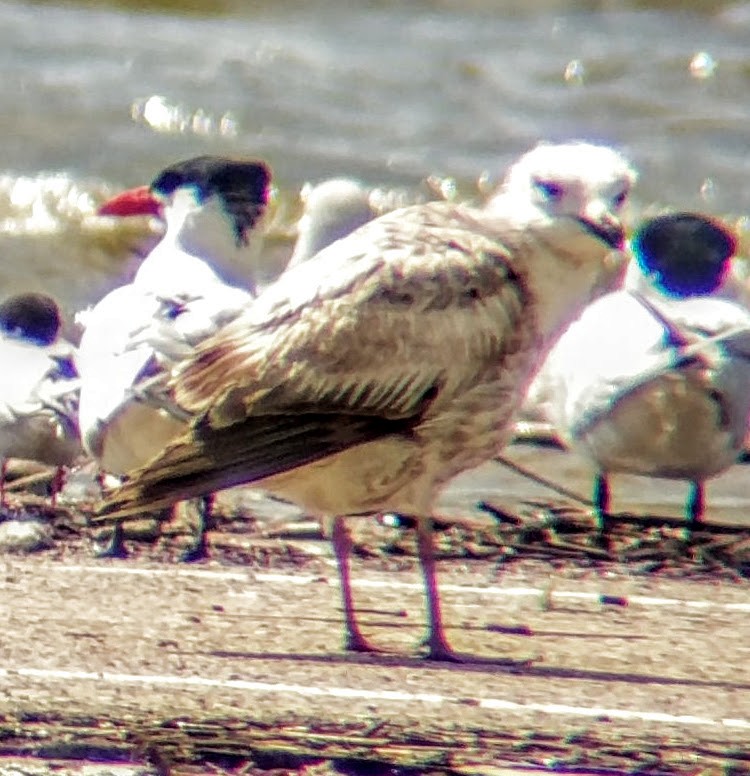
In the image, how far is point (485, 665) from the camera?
527 centimetres

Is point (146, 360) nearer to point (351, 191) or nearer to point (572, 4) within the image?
point (351, 191)

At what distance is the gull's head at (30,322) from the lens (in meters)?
7.39

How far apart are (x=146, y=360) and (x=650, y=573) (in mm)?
1437

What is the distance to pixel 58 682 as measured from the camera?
4.88 m

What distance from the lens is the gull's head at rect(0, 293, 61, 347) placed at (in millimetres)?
7387

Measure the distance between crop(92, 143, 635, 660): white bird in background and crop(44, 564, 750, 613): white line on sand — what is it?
523 millimetres

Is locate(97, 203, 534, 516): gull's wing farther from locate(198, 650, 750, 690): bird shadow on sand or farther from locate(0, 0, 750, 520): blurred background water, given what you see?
locate(0, 0, 750, 520): blurred background water

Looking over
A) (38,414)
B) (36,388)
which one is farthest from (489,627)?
(36,388)

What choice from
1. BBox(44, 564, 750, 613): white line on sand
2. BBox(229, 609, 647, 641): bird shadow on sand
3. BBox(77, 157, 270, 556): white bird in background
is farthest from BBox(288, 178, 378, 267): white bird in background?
BBox(229, 609, 647, 641): bird shadow on sand

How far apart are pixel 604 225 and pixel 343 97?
375 inches

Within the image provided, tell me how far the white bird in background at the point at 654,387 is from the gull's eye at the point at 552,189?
128cm

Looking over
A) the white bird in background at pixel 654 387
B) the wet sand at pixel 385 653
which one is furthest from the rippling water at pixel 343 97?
the wet sand at pixel 385 653

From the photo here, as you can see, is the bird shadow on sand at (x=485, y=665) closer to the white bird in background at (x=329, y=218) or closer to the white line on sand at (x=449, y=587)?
the white line on sand at (x=449, y=587)

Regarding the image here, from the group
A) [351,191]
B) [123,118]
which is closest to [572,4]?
[123,118]
